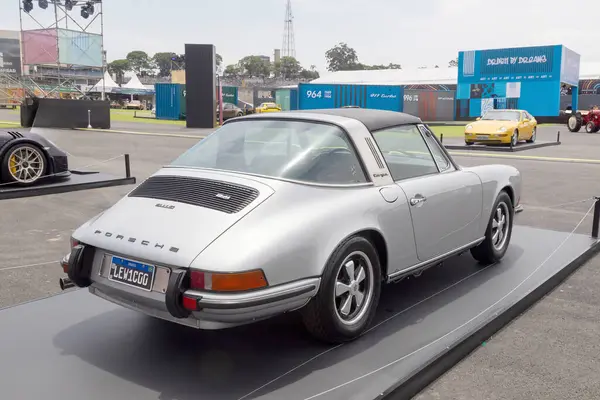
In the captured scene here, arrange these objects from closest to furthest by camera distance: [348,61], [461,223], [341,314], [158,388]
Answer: [158,388] → [341,314] → [461,223] → [348,61]

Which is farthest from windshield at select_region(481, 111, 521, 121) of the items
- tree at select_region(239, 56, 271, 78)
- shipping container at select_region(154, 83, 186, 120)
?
tree at select_region(239, 56, 271, 78)

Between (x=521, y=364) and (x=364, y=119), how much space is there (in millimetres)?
1914

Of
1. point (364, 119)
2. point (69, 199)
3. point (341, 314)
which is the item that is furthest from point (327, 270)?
point (69, 199)

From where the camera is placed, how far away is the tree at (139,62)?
562 feet

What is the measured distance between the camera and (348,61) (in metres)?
188

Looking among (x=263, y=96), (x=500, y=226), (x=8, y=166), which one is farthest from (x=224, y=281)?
(x=263, y=96)

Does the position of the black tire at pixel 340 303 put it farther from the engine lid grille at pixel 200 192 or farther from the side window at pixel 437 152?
the side window at pixel 437 152

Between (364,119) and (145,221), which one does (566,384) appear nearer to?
(364,119)

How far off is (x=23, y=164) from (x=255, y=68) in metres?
158

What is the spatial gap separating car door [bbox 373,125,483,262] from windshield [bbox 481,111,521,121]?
57.5 feet

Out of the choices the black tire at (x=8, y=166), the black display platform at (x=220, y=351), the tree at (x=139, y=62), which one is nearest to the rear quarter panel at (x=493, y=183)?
the black display platform at (x=220, y=351)

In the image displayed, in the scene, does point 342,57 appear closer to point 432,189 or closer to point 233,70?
point 233,70

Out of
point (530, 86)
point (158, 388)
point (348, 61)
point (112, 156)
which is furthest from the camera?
point (348, 61)

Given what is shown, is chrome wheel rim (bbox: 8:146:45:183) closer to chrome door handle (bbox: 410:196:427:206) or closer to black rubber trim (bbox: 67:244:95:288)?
black rubber trim (bbox: 67:244:95:288)
